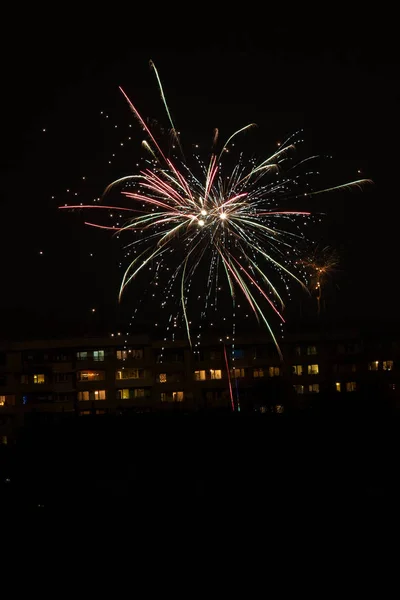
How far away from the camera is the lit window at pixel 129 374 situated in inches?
661

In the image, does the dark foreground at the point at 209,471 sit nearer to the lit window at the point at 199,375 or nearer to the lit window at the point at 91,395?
the lit window at the point at 91,395

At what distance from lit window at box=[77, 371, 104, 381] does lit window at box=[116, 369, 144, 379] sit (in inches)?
18.1

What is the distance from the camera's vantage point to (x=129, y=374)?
55.2 ft

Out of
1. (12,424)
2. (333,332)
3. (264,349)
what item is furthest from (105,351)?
(333,332)

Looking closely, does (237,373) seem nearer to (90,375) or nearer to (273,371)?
(273,371)

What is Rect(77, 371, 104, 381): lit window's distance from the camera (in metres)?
16.8

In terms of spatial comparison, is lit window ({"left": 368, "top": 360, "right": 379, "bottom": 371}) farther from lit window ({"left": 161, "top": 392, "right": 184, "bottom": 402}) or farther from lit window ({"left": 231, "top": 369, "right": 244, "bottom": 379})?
lit window ({"left": 161, "top": 392, "right": 184, "bottom": 402})

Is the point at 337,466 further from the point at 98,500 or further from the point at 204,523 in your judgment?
the point at 98,500

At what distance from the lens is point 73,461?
6.86m

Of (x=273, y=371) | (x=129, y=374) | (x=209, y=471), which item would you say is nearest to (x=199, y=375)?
(x=129, y=374)

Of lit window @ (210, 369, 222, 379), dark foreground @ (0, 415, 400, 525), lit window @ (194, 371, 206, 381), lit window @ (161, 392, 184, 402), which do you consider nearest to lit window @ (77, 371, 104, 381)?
lit window @ (161, 392, 184, 402)

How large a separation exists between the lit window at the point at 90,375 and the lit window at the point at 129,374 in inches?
18.1

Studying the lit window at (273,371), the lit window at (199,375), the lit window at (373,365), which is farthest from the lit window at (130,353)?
the lit window at (373,365)

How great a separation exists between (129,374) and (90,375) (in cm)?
100
